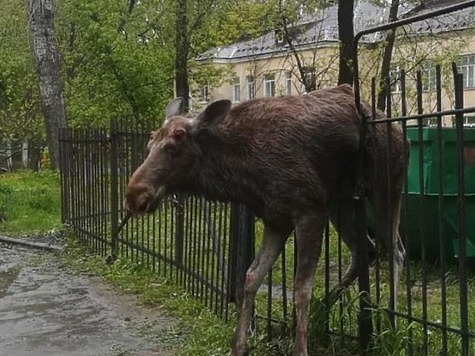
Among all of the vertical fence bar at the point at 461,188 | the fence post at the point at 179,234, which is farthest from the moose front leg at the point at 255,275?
the fence post at the point at 179,234

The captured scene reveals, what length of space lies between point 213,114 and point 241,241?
188 cm

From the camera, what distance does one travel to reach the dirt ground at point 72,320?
7184mm

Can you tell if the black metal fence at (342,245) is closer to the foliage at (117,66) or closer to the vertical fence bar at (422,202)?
the vertical fence bar at (422,202)

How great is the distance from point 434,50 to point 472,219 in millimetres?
9197

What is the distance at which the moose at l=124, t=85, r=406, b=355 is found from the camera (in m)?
5.05

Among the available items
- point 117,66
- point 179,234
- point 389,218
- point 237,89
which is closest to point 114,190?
point 179,234

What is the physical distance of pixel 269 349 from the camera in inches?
241

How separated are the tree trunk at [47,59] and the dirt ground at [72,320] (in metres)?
8.91

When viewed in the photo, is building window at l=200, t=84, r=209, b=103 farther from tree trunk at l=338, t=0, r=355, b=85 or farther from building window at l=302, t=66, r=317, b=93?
tree trunk at l=338, t=0, r=355, b=85

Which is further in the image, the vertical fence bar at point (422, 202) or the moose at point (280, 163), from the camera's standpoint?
the moose at point (280, 163)

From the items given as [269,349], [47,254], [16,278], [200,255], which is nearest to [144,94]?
[47,254]

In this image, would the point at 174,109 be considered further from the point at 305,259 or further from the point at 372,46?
the point at 372,46

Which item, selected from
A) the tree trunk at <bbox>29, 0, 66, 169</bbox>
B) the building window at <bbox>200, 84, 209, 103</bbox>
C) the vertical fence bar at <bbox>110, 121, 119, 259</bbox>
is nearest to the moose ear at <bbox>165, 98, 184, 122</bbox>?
the vertical fence bar at <bbox>110, 121, 119, 259</bbox>

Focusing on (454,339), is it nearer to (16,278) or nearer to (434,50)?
(16,278)
